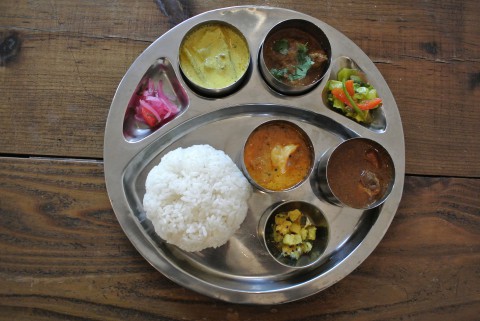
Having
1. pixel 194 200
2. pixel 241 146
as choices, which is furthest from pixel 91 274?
pixel 241 146

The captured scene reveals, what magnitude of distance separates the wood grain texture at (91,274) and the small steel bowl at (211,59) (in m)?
0.77

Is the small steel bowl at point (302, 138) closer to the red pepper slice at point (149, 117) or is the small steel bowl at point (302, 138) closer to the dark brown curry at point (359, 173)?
the dark brown curry at point (359, 173)

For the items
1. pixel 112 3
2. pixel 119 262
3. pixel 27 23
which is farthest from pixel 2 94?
pixel 119 262

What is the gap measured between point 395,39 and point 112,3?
1794mm

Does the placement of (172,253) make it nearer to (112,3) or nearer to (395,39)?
(112,3)

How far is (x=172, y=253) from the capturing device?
252cm

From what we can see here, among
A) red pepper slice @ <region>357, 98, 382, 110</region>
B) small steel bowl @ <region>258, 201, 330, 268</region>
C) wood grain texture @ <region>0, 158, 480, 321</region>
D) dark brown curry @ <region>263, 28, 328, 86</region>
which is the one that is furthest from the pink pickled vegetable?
red pepper slice @ <region>357, 98, 382, 110</region>

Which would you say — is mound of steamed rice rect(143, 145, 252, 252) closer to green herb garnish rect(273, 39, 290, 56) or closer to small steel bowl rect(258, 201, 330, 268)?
small steel bowl rect(258, 201, 330, 268)

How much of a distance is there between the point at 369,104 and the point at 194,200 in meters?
1.16

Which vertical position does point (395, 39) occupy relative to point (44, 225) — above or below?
above

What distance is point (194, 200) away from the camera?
2336 millimetres

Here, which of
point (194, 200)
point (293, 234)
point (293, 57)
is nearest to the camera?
point (194, 200)

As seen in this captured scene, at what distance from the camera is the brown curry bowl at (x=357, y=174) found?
8.04 feet

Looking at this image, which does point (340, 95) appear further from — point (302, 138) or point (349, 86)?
point (302, 138)
